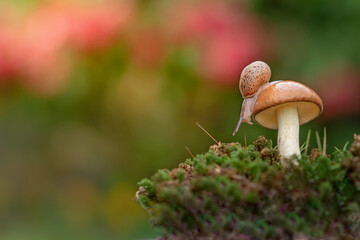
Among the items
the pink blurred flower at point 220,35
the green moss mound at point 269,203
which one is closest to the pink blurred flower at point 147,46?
the pink blurred flower at point 220,35

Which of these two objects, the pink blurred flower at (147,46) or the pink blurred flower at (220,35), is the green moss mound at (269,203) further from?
the pink blurred flower at (147,46)

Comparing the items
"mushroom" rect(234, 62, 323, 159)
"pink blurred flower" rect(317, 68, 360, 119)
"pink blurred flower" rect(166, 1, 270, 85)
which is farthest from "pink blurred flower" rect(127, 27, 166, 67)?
"mushroom" rect(234, 62, 323, 159)

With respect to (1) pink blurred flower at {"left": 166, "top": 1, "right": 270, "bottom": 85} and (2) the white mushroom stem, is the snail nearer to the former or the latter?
(2) the white mushroom stem

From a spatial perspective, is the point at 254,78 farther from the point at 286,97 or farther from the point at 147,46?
the point at 147,46

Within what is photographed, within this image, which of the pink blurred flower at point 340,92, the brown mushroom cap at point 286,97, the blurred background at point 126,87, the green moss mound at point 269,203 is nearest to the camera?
the green moss mound at point 269,203

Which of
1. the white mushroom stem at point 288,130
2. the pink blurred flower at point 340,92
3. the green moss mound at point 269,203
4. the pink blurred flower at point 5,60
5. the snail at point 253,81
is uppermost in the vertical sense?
the pink blurred flower at point 5,60

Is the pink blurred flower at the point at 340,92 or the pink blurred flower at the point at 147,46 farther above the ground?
the pink blurred flower at the point at 147,46

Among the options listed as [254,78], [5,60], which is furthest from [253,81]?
[5,60]
